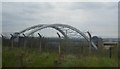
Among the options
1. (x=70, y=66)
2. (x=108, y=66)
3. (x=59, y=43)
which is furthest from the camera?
(x=59, y=43)

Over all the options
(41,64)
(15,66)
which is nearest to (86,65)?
(41,64)

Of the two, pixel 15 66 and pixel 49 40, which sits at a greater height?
pixel 49 40

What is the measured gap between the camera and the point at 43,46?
14.0 metres

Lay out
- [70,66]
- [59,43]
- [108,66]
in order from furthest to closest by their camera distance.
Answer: [59,43], [108,66], [70,66]

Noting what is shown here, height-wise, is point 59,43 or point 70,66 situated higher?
point 59,43

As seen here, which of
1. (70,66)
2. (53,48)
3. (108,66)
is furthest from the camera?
(53,48)

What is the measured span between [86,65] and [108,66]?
1.06 m

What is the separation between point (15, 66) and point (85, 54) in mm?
4732

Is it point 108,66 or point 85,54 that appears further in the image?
point 85,54

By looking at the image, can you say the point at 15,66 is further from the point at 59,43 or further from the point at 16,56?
the point at 59,43

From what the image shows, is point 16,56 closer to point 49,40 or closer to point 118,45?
point 49,40

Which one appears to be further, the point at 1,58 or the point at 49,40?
the point at 49,40

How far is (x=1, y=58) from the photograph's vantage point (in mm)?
10539

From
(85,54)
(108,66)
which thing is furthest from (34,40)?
(108,66)
